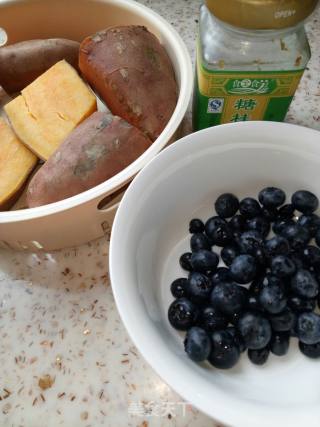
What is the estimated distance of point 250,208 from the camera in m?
0.62

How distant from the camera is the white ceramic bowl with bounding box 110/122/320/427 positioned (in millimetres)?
427

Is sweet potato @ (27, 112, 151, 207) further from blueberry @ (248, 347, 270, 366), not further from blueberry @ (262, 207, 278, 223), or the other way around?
blueberry @ (248, 347, 270, 366)

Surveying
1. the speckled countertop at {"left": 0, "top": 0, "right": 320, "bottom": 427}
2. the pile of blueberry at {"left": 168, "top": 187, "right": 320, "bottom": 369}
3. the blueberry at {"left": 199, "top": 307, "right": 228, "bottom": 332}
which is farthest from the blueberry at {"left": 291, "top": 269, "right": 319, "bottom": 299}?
the speckled countertop at {"left": 0, "top": 0, "right": 320, "bottom": 427}

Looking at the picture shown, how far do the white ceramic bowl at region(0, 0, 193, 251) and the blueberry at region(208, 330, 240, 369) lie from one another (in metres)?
0.25

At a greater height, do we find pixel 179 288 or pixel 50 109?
pixel 50 109

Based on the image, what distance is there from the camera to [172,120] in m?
0.64

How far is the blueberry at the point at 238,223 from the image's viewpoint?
0.62 metres

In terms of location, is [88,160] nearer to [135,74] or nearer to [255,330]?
[135,74]

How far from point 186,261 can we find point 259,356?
170 mm

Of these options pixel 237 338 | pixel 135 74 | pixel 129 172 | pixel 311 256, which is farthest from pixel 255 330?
pixel 135 74

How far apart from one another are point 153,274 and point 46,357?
0.21m

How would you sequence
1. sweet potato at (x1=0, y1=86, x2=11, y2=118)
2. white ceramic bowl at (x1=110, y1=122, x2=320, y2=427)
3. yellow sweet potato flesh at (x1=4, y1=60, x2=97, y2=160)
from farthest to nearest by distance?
sweet potato at (x1=0, y1=86, x2=11, y2=118), yellow sweet potato flesh at (x1=4, y1=60, x2=97, y2=160), white ceramic bowl at (x1=110, y1=122, x2=320, y2=427)

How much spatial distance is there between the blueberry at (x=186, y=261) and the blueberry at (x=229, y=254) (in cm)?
5

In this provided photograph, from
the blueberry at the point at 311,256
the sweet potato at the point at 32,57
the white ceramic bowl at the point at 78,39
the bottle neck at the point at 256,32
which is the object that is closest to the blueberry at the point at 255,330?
the blueberry at the point at 311,256
